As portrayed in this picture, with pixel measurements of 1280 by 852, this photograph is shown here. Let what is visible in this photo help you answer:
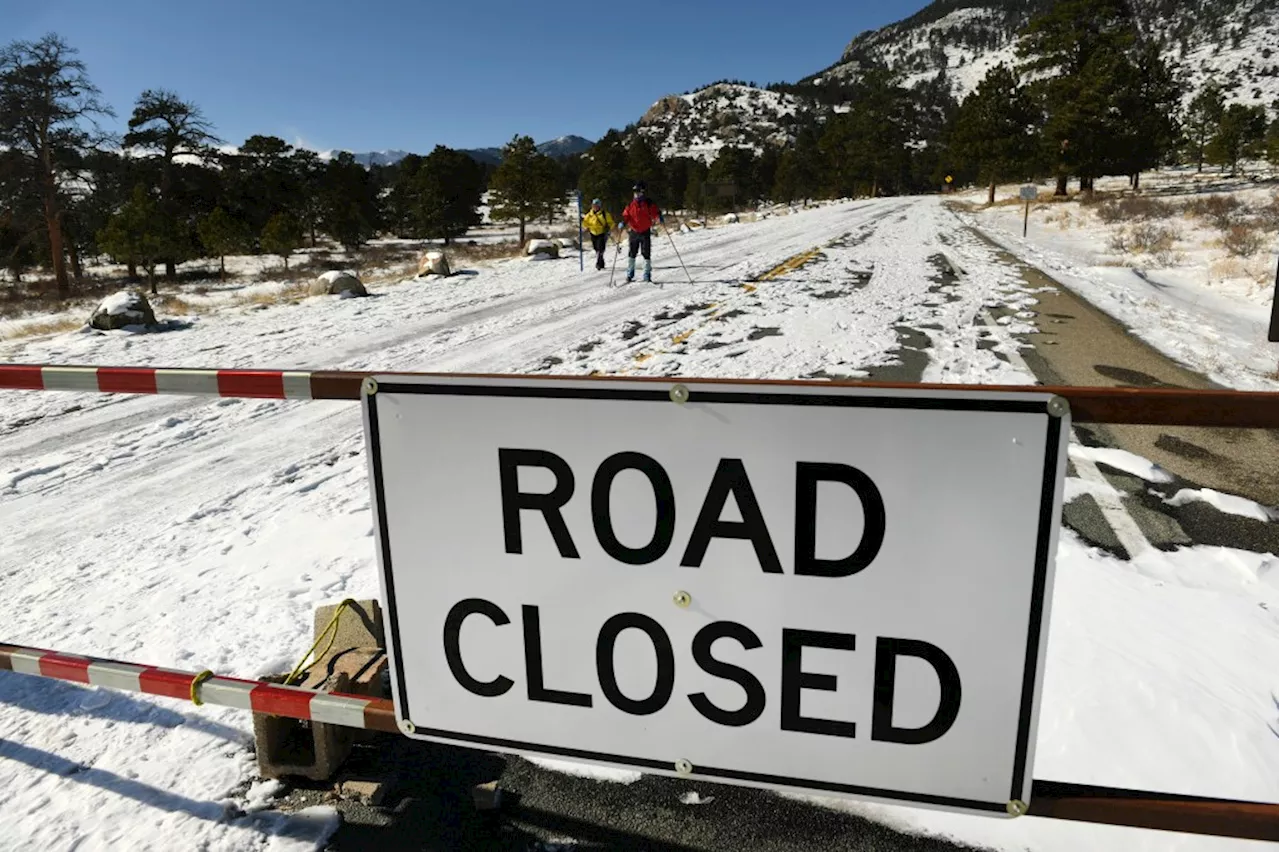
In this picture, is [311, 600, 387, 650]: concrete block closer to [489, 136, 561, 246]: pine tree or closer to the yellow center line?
the yellow center line

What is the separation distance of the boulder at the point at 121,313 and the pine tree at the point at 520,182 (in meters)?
30.5

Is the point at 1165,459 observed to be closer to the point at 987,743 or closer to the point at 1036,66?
the point at 987,743

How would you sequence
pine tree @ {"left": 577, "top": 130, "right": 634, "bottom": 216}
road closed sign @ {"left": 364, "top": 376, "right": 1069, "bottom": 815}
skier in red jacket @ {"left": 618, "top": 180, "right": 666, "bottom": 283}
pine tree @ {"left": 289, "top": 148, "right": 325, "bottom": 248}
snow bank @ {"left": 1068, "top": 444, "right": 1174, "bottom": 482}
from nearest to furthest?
road closed sign @ {"left": 364, "top": 376, "right": 1069, "bottom": 815}, snow bank @ {"left": 1068, "top": 444, "right": 1174, "bottom": 482}, skier in red jacket @ {"left": 618, "top": 180, "right": 666, "bottom": 283}, pine tree @ {"left": 289, "top": 148, "right": 325, "bottom": 248}, pine tree @ {"left": 577, "top": 130, "right": 634, "bottom": 216}

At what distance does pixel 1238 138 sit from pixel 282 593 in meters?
97.8

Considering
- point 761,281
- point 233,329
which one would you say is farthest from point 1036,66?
point 233,329

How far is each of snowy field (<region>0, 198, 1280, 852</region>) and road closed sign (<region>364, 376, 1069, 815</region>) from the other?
0.85ft

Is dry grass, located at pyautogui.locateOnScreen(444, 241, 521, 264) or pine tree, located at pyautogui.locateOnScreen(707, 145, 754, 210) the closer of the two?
dry grass, located at pyautogui.locateOnScreen(444, 241, 521, 264)

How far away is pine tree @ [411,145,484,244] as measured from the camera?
49750 mm

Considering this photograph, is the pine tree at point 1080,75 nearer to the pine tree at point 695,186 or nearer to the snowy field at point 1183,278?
the snowy field at point 1183,278

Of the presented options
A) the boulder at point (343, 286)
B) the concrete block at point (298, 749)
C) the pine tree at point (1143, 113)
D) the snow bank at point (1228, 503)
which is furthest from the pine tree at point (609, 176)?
the concrete block at point (298, 749)

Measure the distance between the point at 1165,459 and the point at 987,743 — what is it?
4844mm

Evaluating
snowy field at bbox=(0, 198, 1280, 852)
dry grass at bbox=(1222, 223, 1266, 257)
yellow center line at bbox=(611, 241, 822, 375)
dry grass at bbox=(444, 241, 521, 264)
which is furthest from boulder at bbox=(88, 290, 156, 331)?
dry grass at bbox=(1222, 223, 1266, 257)

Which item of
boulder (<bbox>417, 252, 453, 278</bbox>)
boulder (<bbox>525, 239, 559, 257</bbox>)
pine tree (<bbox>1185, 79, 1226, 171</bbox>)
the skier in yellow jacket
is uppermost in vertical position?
pine tree (<bbox>1185, 79, 1226, 171</bbox>)

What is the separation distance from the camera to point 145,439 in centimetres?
672
